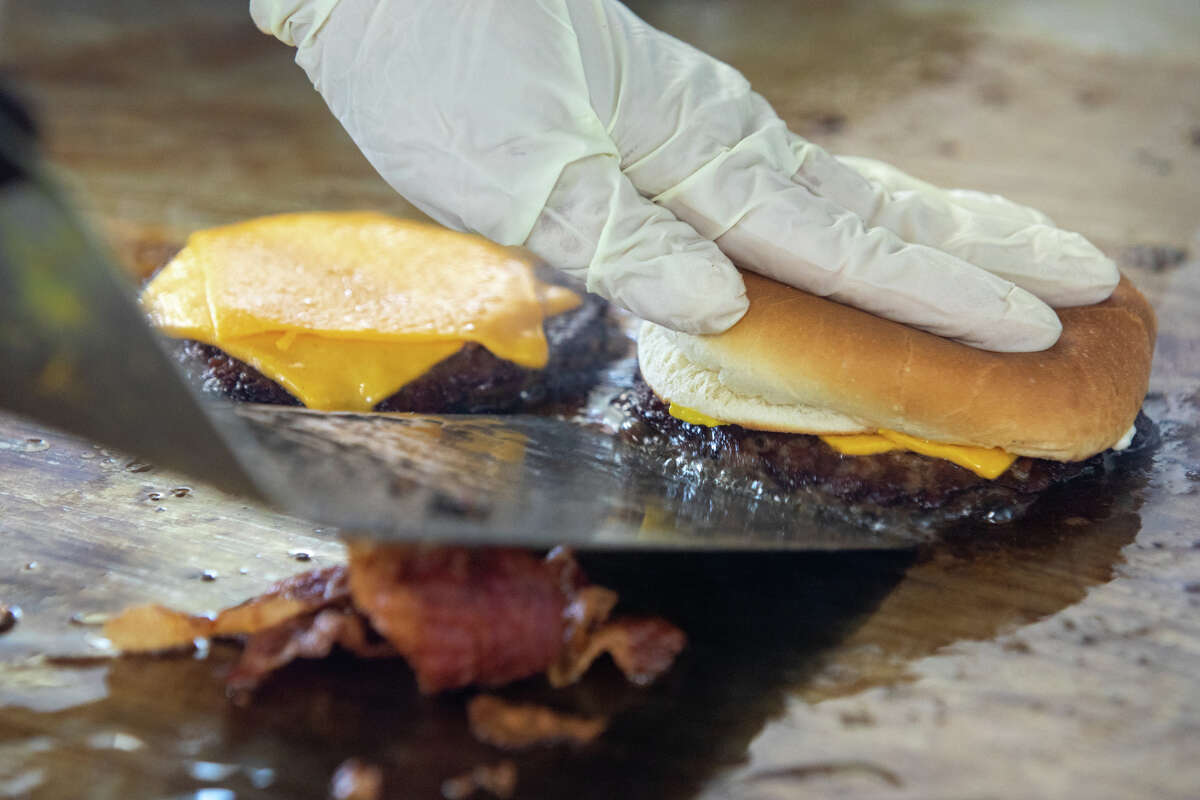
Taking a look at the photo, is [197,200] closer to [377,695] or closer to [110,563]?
[110,563]

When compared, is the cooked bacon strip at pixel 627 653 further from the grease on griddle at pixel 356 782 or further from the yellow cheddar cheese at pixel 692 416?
the yellow cheddar cheese at pixel 692 416

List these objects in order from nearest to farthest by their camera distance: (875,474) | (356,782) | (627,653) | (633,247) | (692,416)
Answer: (356,782) < (627,653) < (633,247) < (875,474) < (692,416)

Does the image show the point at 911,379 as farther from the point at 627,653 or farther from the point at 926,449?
the point at 627,653

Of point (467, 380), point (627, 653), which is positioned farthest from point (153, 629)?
point (467, 380)

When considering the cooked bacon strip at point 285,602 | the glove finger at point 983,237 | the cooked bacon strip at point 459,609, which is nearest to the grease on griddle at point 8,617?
the cooked bacon strip at point 285,602

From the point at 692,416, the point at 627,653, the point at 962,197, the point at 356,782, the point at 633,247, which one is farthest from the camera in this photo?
the point at 962,197

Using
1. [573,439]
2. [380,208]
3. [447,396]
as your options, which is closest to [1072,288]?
[573,439]
